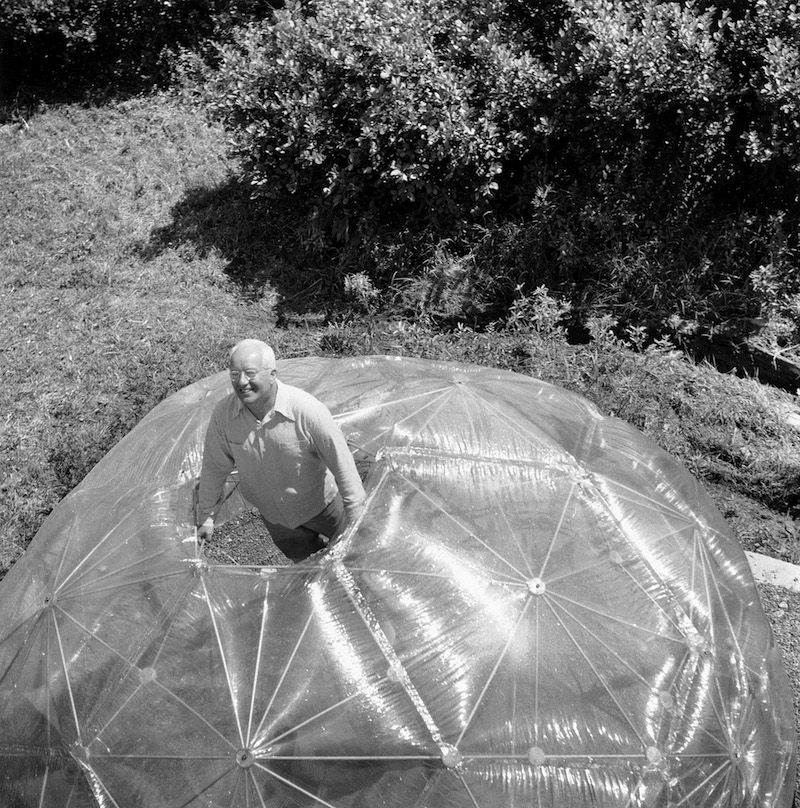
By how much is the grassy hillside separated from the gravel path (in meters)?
0.42

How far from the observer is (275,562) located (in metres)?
5.36

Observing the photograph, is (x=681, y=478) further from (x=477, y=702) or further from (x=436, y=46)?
(x=436, y=46)

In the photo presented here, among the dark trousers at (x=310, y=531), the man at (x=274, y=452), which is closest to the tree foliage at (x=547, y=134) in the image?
Answer: the dark trousers at (x=310, y=531)

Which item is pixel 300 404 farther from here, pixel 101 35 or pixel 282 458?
pixel 101 35

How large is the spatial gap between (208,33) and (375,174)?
163 inches

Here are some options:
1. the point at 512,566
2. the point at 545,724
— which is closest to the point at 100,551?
the point at 512,566

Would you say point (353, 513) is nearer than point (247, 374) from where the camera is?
No

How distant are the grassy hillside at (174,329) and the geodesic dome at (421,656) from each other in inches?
65.2

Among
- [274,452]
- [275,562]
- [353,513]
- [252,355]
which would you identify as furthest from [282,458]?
[275,562]

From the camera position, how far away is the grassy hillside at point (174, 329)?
602 cm

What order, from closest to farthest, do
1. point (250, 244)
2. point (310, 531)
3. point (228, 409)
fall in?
point (228, 409) → point (310, 531) → point (250, 244)

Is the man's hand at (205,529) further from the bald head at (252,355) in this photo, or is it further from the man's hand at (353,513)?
the bald head at (252,355)

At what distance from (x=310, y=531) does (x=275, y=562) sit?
3.78ft

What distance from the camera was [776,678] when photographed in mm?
4078
